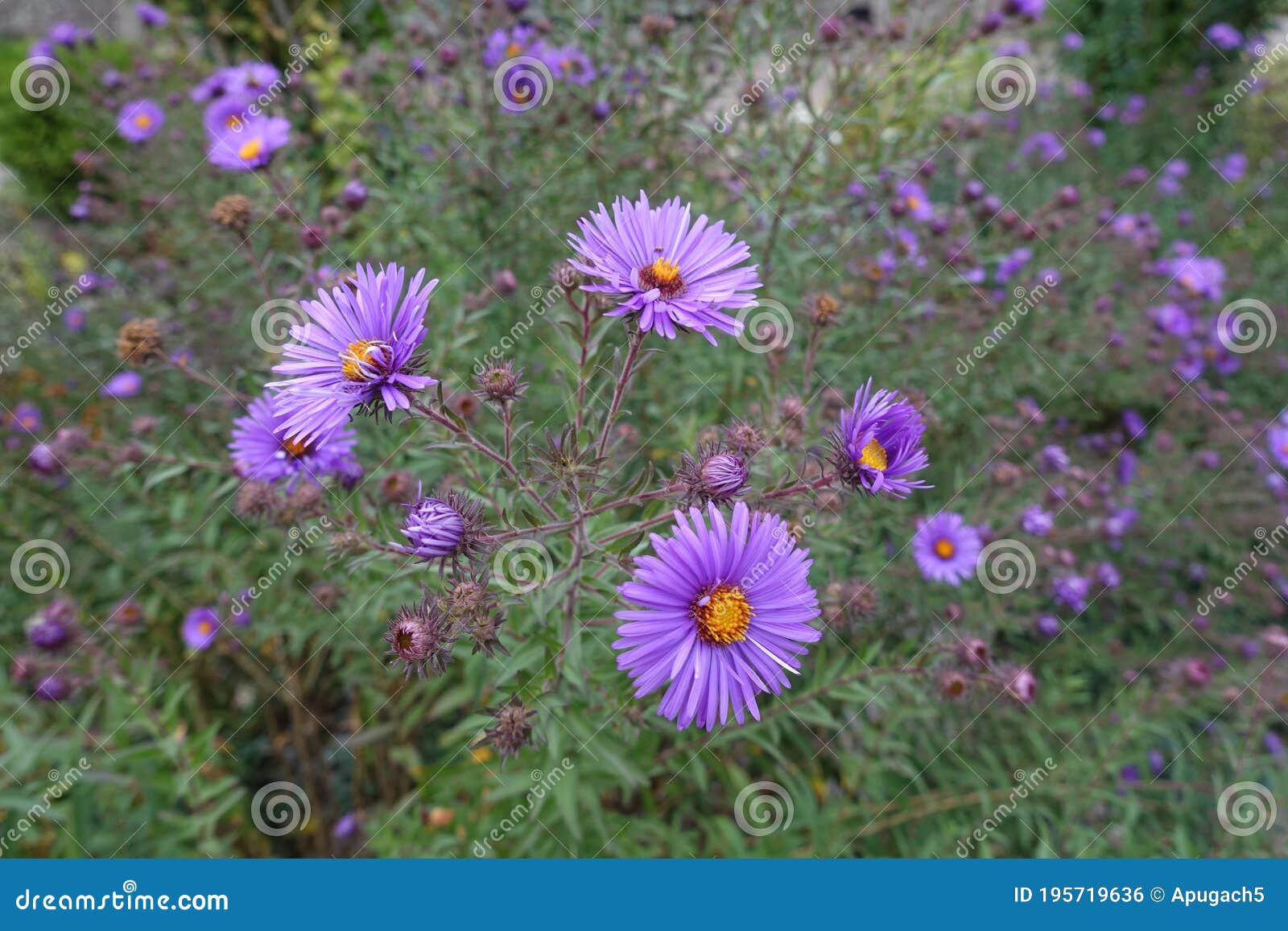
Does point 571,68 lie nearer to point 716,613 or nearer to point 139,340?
point 139,340

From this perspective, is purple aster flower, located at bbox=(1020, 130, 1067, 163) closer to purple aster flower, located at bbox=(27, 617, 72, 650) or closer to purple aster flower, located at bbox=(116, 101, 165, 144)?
purple aster flower, located at bbox=(116, 101, 165, 144)

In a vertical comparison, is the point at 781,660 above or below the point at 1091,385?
below

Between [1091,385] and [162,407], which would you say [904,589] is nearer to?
[1091,385]

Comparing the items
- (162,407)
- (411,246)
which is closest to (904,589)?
(411,246)

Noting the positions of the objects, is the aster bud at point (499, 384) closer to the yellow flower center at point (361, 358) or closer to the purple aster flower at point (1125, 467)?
the yellow flower center at point (361, 358)

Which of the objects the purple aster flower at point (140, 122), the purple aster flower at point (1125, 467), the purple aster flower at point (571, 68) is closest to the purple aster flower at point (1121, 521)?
the purple aster flower at point (1125, 467)

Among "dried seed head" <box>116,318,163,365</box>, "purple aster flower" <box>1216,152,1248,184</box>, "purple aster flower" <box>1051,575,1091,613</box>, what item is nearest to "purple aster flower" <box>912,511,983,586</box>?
"purple aster flower" <box>1051,575,1091,613</box>

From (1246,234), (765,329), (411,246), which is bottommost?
(765,329)
